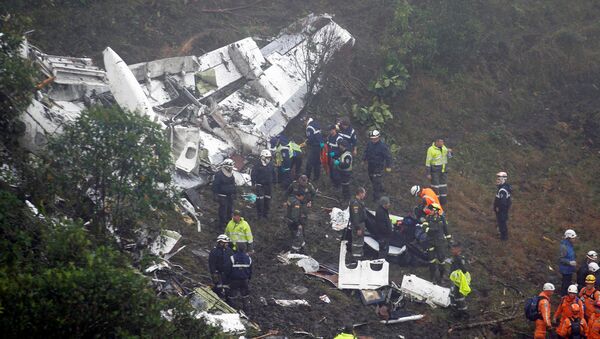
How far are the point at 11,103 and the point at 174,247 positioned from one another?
12.5ft

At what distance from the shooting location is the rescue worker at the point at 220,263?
1172 cm

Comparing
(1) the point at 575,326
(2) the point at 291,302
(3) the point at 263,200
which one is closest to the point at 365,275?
(2) the point at 291,302

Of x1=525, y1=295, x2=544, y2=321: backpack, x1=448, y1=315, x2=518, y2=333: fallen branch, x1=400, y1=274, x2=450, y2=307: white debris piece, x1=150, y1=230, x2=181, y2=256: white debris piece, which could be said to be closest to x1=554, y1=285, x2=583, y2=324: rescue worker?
x1=525, y1=295, x2=544, y2=321: backpack

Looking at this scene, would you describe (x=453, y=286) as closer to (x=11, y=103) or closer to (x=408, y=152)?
(x=408, y=152)

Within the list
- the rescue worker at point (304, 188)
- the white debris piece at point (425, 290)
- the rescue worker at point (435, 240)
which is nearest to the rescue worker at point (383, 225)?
the rescue worker at point (435, 240)

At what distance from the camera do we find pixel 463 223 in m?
16.5

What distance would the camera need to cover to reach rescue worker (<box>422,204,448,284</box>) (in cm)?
1358

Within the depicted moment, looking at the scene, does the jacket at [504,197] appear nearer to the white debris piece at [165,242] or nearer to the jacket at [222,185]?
the jacket at [222,185]

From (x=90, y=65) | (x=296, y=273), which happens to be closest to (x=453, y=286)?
(x=296, y=273)

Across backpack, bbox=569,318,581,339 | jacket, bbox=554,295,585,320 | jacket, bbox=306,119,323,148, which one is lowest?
backpack, bbox=569,318,581,339

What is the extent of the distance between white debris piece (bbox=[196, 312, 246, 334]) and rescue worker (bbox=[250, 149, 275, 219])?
160 inches

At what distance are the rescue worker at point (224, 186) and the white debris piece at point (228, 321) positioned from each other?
11.0 ft

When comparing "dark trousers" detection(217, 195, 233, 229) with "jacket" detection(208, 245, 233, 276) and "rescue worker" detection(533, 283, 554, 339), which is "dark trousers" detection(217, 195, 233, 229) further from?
"rescue worker" detection(533, 283, 554, 339)

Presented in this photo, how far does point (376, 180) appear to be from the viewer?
53.9ft
